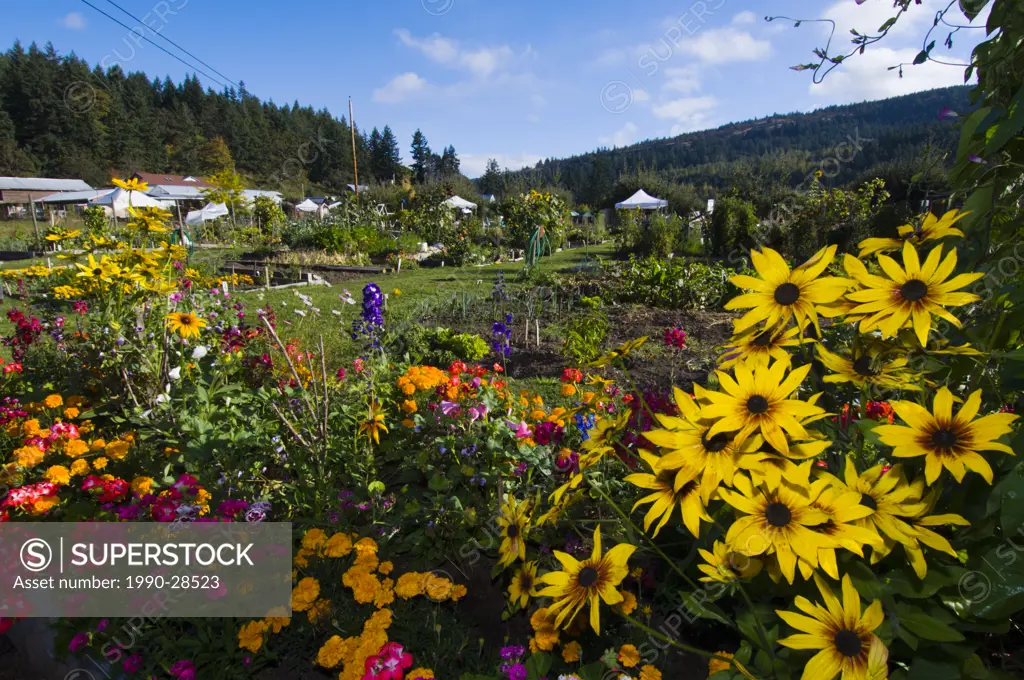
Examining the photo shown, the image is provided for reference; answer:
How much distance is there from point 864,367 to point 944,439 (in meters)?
0.16

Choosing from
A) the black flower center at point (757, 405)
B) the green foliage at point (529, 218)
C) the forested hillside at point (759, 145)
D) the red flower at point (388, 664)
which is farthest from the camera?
the forested hillside at point (759, 145)

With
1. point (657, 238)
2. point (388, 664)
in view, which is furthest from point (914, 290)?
point (657, 238)

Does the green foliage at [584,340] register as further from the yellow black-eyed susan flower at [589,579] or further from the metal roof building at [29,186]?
the metal roof building at [29,186]

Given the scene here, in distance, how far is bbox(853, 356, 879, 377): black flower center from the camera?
857mm

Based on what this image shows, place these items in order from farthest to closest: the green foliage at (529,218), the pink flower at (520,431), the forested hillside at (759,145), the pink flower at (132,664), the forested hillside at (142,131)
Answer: the forested hillside at (759,145), the forested hillside at (142,131), the green foliage at (529,218), the pink flower at (520,431), the pink flower at (132,664)

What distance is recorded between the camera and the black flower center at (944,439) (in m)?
0.73

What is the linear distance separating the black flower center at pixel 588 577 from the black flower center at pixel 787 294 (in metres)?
0.55

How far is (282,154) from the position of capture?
63.2 metres

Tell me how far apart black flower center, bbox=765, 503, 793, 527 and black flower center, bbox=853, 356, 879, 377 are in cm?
28

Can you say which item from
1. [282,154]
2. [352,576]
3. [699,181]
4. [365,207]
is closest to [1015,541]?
[352,576]

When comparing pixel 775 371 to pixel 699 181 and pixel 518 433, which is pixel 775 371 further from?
pixel 699 181

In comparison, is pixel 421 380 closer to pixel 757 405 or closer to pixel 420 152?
pixel 757 405

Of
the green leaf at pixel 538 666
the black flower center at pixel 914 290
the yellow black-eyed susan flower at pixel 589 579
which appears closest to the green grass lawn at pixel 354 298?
the green leaf at pixel 538 666

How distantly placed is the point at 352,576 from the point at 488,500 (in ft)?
2.06
